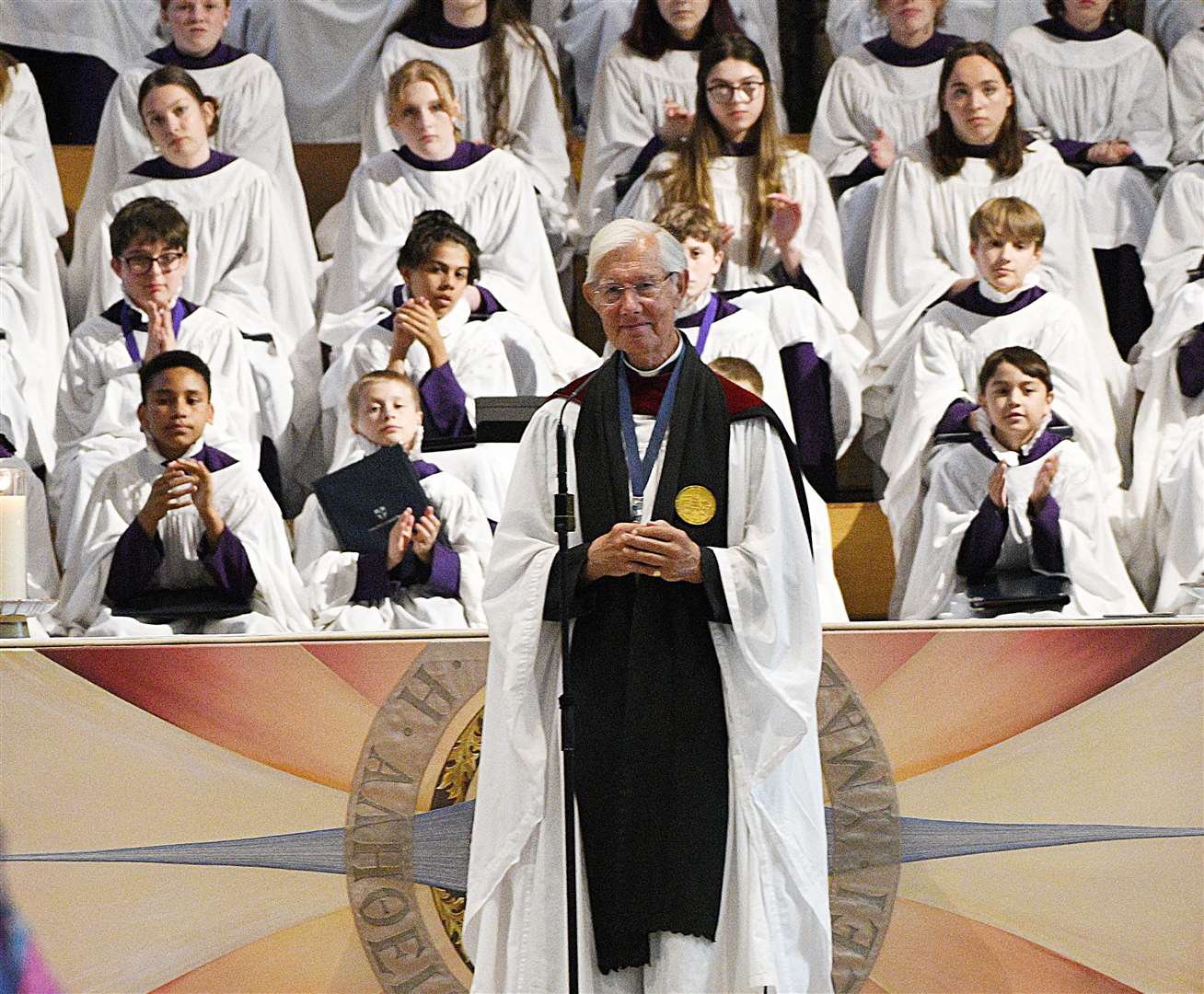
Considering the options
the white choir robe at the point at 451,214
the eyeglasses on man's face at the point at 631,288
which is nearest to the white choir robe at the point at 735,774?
the eyeglasses on man's face at the point at 631,288

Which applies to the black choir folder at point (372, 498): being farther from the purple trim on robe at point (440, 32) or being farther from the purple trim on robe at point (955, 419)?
the purple trim on robe at point (440, 32)

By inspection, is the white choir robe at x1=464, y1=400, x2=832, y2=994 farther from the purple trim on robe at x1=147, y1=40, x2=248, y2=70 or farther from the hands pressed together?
the purple trim on robe at x1=147, y1=40, x2=248, y2=70

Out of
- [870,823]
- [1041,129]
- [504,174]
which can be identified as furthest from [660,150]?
[870,823]

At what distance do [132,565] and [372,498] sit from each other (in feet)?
2.25

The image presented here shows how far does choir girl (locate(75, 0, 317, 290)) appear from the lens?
6648 mm

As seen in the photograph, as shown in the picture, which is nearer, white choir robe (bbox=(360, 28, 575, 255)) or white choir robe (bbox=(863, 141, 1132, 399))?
white choir robe (bbox=(863, 141, 1132, 399))

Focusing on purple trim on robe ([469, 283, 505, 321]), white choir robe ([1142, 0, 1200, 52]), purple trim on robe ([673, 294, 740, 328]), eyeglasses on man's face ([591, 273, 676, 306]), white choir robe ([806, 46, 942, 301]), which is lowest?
purple trim on robe ([673, 294, 740, 328])

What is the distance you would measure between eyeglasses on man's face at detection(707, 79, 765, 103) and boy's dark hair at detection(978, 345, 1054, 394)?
144cm

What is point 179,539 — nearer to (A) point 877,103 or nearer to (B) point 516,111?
(B) point 516,111

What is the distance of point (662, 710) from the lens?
3057 millimetres

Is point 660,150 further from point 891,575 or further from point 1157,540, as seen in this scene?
point 1157,540

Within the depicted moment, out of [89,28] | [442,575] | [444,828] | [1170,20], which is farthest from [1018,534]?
[89,28]

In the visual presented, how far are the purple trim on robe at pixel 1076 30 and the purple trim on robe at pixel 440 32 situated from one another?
2.26 m

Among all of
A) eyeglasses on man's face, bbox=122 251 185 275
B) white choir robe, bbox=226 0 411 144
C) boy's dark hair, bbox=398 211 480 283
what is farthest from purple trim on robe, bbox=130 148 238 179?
white choir robe, bbox=226 0 411 144
